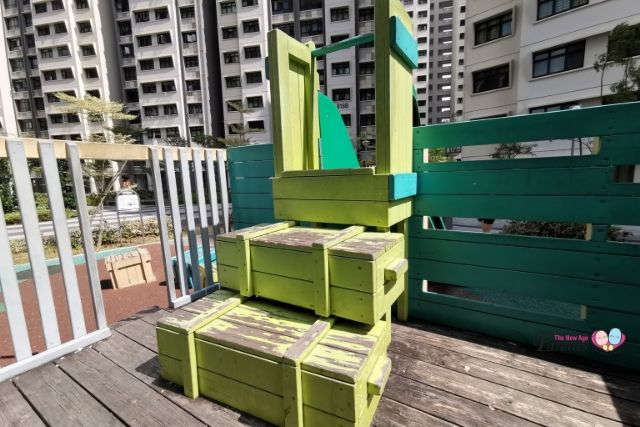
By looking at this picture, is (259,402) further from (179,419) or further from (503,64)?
(503,64)

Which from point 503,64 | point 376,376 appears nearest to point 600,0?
point 503,64

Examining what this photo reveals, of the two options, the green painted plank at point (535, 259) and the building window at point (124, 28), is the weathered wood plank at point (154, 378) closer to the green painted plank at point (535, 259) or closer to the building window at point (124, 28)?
the green painted plank at point (535, 259)

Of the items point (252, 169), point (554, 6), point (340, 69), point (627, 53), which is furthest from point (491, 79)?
point (252, 169)

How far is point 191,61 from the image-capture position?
115 ft

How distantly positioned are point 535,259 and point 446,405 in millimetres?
1466

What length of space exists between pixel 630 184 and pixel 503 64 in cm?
2108

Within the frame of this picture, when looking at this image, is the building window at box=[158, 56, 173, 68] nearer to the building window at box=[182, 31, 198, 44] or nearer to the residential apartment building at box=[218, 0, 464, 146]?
the building window at box=[182, 31, 198, 44]

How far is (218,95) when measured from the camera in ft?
126

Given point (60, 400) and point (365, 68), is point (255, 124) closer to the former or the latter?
point (365, 68)

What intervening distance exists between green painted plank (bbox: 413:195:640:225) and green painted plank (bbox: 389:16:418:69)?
1312 millimetres

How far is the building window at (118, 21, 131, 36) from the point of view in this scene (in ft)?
123

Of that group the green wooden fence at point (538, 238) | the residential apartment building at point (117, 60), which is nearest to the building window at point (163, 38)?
the residential apartment building at point (117, 60)

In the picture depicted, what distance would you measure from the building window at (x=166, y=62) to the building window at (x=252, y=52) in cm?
909

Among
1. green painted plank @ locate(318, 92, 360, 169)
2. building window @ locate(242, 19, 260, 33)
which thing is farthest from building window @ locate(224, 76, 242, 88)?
green painted plank @ locate(318, 92, 360, 169)
